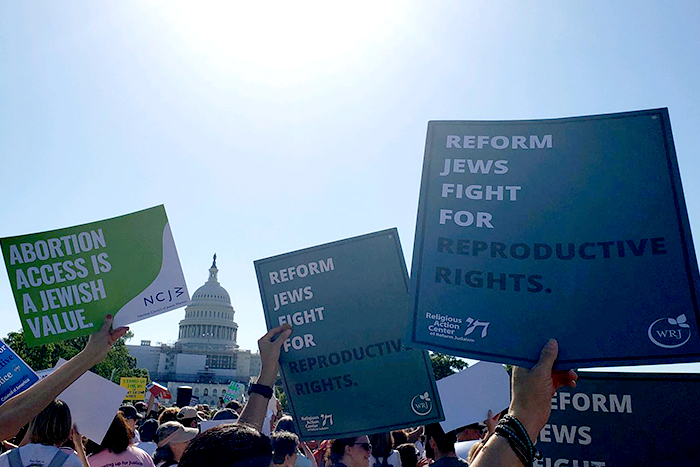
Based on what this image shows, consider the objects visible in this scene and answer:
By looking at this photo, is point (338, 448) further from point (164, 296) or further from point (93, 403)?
point (93, 403)

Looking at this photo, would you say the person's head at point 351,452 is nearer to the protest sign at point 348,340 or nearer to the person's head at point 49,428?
the protest sign at point 348,340

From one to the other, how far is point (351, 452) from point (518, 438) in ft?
9.87

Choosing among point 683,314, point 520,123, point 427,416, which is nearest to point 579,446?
point 427,416

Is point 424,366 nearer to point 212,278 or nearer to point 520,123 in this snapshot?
point 520,123

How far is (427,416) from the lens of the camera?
10.7 ft

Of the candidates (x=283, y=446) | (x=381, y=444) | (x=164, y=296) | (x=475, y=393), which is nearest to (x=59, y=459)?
(x=164, y=296)

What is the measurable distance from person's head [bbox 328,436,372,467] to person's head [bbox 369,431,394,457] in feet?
2.86

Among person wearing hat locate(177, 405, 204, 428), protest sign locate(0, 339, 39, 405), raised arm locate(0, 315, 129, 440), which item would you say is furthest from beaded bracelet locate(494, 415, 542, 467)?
person wearing hat locate(177, 405, 204, 428)

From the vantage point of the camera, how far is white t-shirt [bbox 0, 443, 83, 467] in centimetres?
340

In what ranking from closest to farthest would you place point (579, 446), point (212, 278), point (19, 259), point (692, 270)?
point (692, 270), point (579, 446), point (19, 259), point (212, 278)

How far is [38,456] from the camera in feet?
11.2

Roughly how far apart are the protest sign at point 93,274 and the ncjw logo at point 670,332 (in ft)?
9.30

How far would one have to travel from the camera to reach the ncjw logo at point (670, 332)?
2105 mm

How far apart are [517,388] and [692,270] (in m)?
0.78
